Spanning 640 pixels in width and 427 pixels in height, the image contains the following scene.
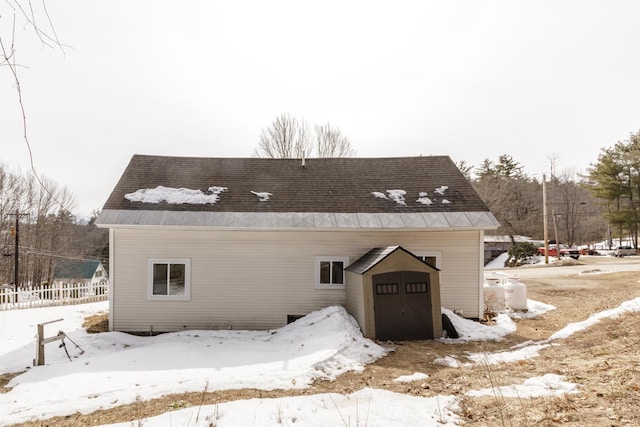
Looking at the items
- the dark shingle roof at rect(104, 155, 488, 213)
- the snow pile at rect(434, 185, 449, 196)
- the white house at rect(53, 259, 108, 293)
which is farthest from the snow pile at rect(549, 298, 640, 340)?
the white house at rect(53, 259, 108, 293)

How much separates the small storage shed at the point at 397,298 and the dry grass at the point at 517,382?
50 cm

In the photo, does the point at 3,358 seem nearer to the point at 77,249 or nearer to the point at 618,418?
the point at 618,418

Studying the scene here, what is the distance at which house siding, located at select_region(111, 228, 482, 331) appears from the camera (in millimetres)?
12672

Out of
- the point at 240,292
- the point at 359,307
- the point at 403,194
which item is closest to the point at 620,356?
the point at 359,307

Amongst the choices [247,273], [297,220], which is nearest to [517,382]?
[297,220]

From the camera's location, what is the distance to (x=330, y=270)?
13.1 meters

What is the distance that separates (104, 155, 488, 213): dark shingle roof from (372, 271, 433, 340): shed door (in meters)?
3.27

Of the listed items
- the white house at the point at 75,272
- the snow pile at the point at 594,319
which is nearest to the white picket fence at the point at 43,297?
the snow pile at the point at 594,319

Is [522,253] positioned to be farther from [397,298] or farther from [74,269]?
[74,269]

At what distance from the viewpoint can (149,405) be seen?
645 cm

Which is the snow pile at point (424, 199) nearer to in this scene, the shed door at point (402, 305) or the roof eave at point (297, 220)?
the roof eave at point (297, 220)

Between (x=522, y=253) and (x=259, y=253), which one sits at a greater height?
(x=259, y=253)

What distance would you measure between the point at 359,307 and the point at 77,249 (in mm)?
57710

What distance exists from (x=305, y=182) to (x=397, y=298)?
6.53 m
